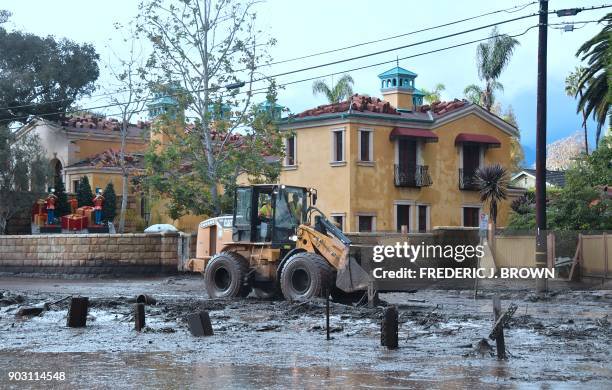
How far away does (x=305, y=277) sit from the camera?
23.8m

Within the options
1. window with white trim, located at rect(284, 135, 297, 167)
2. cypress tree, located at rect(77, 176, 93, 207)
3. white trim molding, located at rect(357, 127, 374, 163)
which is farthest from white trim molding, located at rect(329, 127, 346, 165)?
cypress tree, located at rect(77, 176, 93, 207)

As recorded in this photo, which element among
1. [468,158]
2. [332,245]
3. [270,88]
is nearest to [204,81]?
[270,88]

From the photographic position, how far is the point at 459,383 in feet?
39.2

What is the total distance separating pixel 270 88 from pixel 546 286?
15907mm

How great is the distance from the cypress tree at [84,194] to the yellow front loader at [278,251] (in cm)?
2789

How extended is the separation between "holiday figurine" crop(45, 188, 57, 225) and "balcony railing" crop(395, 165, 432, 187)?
54.8ft

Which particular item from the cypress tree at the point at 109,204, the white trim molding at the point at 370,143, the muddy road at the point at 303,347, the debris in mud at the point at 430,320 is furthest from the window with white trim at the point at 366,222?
the debris in mud at the point at 430,320

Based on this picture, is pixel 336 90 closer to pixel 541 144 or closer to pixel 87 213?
pixel 87 213

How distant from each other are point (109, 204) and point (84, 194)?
53.2 inches

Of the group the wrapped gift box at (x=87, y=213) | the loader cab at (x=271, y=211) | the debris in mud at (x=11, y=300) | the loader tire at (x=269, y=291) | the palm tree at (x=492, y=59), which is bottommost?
the debris in mud at (x=11, y=300)

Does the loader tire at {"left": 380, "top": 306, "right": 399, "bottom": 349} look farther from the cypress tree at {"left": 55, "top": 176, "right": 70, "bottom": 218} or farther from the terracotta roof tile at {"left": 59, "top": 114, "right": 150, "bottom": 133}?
the terracotta roof tile at {"left": 59, "top": 114, "right": 150, "bottom": 133}

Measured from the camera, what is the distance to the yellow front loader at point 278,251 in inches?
913

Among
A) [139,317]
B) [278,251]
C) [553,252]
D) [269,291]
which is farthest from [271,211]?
[553,252]

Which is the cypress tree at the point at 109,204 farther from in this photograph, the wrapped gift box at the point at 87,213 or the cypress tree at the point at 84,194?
the wrapped gift box at the point at 87,213
